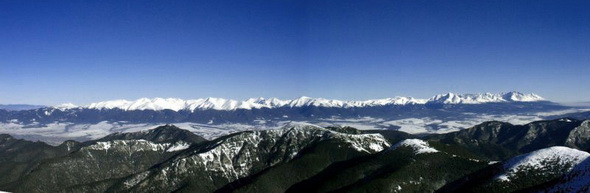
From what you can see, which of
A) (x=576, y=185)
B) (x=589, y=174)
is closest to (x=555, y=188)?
(x=576, y=185)

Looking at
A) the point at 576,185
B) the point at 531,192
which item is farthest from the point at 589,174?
the point at 531,192

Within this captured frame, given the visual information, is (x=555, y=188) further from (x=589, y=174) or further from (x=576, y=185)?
(x=589, y=174)

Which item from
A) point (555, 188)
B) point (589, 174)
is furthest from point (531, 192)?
point (589, 174)

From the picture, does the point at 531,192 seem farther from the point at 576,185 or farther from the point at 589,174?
Result: the point at 589,174
